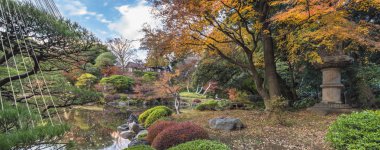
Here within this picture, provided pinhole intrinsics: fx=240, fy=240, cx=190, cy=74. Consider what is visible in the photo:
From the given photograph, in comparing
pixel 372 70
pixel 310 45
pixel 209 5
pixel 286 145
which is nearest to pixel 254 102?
pixel 310 45

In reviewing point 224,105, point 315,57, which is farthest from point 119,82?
point 315,57

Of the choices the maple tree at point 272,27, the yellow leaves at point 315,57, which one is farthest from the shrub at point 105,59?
the yellow leaves at point 315,57

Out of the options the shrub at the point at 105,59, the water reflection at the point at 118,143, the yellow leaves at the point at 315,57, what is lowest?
the water reflection at the point at 118,143

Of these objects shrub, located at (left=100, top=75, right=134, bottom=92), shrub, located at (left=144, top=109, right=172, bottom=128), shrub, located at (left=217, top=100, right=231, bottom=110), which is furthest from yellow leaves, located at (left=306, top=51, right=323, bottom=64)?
shrub, located at (left=100, top=75, right=134, bottom=92)

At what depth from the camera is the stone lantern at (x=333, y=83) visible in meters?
7.61

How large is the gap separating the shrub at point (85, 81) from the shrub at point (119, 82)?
898 mm

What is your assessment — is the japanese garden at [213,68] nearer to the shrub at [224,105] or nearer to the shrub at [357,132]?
the shrub at [357,132]

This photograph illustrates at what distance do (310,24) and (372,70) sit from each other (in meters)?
2.46

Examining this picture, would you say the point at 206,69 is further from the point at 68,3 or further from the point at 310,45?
the point at 68,3

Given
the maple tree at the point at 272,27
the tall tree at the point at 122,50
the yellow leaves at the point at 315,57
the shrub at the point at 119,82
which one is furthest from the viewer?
the tall tree at the point at 122,50

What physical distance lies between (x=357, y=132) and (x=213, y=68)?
8.19 metres

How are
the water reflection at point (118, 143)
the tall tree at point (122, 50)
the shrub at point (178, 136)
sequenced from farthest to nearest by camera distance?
the tall tree at point (122, 50)
the water reflection at point (118, 143)
the shrub at point (178, 136)

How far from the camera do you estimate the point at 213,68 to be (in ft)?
37.7

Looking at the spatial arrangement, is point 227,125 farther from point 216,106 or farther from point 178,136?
point 216,106
